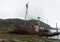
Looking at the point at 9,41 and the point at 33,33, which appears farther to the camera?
the point at 33,33

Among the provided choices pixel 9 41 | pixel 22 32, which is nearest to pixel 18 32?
pixel 22 32

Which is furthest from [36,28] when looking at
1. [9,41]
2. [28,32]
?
[9,41]

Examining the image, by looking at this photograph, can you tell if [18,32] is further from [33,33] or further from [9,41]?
[9,41]

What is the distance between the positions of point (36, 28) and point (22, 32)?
4663 millimetres

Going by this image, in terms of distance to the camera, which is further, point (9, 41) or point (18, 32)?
point (18, 32)

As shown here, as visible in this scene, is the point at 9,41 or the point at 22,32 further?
the point at 22,32

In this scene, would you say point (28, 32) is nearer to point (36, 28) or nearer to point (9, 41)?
point (36, 28)

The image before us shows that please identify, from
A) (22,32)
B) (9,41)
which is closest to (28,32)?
(22,32)

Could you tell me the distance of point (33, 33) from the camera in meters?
58.4

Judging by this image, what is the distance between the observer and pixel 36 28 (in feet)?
203

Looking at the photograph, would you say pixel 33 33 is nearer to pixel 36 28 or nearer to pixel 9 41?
pixel 36 28

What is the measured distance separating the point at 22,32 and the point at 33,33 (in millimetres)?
3401

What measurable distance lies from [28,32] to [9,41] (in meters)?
26.1

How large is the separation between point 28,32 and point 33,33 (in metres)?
1.79
